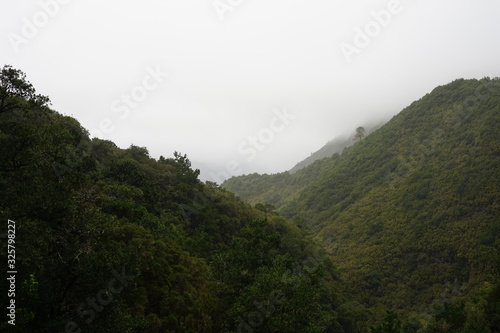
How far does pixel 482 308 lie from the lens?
29516 mm

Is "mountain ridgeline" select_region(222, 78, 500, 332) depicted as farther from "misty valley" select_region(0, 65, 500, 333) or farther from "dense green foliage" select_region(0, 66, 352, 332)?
"dense green foliage" select_region(0, 66, 352, 332)

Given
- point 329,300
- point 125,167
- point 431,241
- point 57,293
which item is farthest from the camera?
point 431,241

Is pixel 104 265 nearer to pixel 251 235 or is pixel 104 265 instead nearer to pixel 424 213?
pixel 251 235

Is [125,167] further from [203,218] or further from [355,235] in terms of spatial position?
[355,235]

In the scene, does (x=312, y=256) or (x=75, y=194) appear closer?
(x=75, y=194)

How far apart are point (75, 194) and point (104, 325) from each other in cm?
658

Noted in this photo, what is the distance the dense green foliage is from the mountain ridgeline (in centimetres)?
1620

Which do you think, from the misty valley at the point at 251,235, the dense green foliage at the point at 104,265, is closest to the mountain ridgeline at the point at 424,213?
the misty valley at the point at 251,235

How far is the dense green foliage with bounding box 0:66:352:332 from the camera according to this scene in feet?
37.3

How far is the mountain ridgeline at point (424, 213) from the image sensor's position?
50938mm

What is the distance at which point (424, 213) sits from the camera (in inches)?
2758

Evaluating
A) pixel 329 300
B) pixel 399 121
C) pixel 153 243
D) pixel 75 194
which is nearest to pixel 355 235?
pixel 329 300

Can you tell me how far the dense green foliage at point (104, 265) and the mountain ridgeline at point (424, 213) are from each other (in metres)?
→ 16.2

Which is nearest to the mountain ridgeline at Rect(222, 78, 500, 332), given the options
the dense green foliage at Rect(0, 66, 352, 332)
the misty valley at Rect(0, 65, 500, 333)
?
the misty valley at Rect(0, 65, 500, 333)
